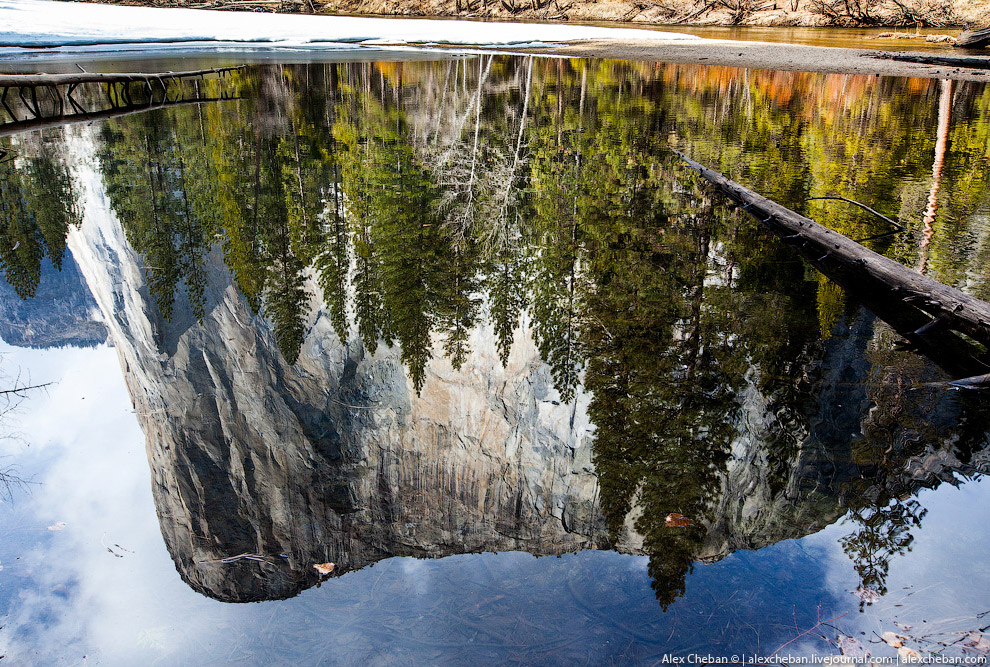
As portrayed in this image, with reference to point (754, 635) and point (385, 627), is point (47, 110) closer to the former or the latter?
point (385, 627)

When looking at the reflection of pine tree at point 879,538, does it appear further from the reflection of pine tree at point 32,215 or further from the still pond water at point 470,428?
the reflection of pine tree at point 32,215

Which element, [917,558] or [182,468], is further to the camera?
[182,468]

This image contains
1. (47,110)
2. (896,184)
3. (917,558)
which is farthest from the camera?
(47,110)

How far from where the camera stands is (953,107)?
23516 millimetres

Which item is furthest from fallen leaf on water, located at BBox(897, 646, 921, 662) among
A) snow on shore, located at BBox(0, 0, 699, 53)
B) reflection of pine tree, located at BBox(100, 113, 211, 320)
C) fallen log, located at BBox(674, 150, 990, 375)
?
snow on shore, located at BBox(0, 0, 699, 53)

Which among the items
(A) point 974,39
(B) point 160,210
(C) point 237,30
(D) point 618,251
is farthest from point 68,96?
(A) point 974,39

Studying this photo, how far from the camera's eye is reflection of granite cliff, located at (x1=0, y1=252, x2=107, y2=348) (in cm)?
832

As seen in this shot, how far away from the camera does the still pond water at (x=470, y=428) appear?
4.64m

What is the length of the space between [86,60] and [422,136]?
22.4m

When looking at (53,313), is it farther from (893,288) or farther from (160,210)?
(893,288)

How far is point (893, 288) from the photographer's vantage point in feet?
26.2

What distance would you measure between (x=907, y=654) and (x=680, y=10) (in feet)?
210

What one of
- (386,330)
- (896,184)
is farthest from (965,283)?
(386,330)

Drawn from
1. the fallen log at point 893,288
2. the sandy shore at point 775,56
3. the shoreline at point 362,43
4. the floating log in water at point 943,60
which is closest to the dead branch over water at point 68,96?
the shoreline at point 362,43
